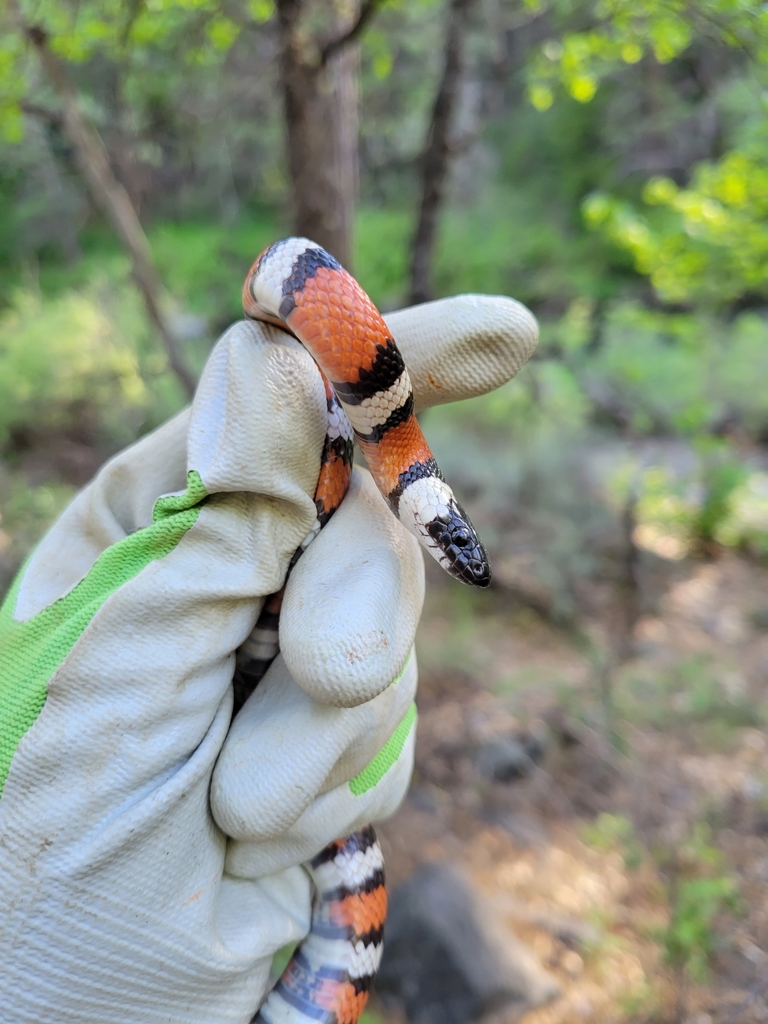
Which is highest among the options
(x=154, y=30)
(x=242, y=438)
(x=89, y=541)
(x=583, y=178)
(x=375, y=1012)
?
(x=154, y=30)

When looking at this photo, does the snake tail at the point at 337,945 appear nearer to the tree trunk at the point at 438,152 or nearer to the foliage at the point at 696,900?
the foliage at the point at 696,900

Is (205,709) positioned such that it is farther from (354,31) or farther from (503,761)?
(354,31)

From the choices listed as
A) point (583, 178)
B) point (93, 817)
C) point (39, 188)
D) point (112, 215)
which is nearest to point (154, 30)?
point (112, 215)

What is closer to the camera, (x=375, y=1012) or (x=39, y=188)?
(x=375, y=1012)

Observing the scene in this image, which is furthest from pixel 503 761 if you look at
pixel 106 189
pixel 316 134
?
pixel 106 189

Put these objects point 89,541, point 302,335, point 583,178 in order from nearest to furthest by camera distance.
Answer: point 302,335
point 89,541
point 583,178

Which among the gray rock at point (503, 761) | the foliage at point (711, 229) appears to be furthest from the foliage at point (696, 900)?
the foliage at point (711, 229)

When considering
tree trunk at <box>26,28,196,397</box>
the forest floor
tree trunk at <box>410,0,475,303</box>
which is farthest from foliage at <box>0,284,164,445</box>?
the forest floor

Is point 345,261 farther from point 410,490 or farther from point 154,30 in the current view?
point 410,490

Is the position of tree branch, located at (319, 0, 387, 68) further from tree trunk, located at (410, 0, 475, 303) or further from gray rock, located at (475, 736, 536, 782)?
gray rock, located at (475, 736, 536, 782)
